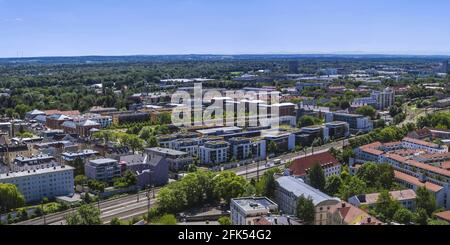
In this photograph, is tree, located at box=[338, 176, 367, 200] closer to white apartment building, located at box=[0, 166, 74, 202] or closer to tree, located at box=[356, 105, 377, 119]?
white apartment building, located at box=[0, 166, 74, 202]

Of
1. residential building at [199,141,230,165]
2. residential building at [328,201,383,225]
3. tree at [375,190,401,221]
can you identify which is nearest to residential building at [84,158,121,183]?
residential building at [199,141,230,165]

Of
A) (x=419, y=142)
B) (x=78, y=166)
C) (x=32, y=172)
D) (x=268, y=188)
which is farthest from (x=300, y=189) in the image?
(x=419, y=142)

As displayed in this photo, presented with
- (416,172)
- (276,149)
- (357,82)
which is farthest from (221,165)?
(357,82)

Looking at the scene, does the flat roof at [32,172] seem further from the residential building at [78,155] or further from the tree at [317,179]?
the tree at [317,179]

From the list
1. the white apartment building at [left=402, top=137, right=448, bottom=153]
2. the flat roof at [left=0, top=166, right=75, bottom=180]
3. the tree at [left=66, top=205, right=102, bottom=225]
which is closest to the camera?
the tree at [left=66, top=205, right=102, bottom=225]

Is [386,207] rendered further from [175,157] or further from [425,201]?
[175,157]

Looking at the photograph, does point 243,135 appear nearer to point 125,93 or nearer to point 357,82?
point 125,93

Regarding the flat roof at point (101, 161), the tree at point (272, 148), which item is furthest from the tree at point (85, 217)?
the tree at point (272, 148)
